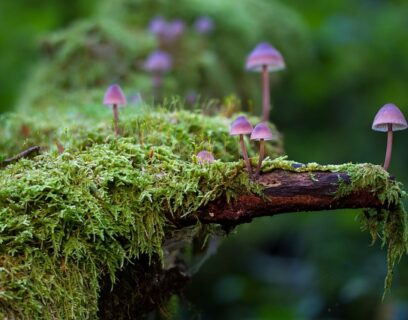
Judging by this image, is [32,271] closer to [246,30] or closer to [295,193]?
[295,193]

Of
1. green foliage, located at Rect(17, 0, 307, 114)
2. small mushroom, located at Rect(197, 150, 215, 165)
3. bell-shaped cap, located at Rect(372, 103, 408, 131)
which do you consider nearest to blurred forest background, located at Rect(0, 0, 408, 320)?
green foliage, located at Rect(17, 0, 307, 114)

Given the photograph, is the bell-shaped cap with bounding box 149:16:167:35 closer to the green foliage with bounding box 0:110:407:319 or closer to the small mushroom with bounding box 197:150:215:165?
the green foliage with bounding box 0:110:407:319

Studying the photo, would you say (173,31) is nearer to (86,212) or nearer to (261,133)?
(261,133)

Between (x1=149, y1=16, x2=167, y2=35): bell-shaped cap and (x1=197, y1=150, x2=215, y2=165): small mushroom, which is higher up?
(x1=149, y1=16, x2=167, y2=35): bell-shaped cap

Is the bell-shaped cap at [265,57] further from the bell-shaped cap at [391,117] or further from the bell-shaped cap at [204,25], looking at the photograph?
the bell-shaped cap at [204,25]

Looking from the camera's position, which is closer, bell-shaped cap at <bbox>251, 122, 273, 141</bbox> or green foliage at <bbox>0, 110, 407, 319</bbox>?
green foliage at <bbox>0, 110, 407, 319</bbox>

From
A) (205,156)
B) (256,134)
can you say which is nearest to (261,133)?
(256,134)

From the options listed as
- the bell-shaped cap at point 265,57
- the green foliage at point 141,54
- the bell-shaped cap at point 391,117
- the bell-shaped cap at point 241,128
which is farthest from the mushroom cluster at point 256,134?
the green foliage at point 141,54
